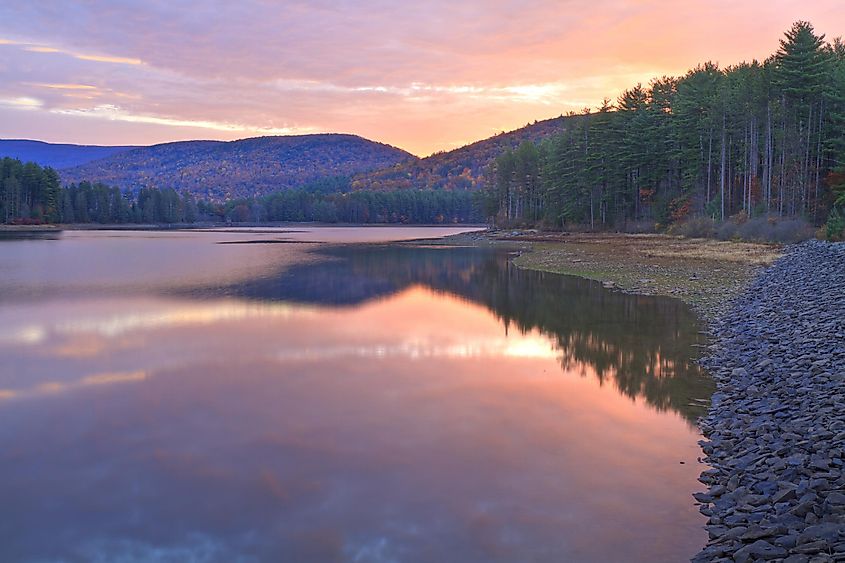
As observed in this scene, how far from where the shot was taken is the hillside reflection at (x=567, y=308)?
13305 mm

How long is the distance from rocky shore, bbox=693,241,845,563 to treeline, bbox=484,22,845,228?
33962mm

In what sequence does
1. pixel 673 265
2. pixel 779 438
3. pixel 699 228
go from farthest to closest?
pixel 699 228 → pixel 673 265 → pixel 779 438

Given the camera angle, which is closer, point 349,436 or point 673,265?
point 349,436

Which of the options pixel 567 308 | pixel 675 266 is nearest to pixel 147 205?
pixel 675 266

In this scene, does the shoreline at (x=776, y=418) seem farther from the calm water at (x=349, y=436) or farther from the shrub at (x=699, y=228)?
the shrub at (x=699, y=228)

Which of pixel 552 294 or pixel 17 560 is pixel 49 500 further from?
pixel 552 294

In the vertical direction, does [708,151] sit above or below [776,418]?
above

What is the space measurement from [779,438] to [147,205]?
578ft

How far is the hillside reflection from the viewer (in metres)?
13.3

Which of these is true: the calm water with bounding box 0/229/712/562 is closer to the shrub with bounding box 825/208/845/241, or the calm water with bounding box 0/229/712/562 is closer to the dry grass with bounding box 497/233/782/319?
the dry grass with bounding box 497/233/782/319

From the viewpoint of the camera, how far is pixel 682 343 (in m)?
16.2

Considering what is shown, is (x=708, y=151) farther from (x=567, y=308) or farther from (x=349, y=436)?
(x=349, y=436)

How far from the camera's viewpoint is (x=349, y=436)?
399 inches

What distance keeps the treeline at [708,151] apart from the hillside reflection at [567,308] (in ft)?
73.9
